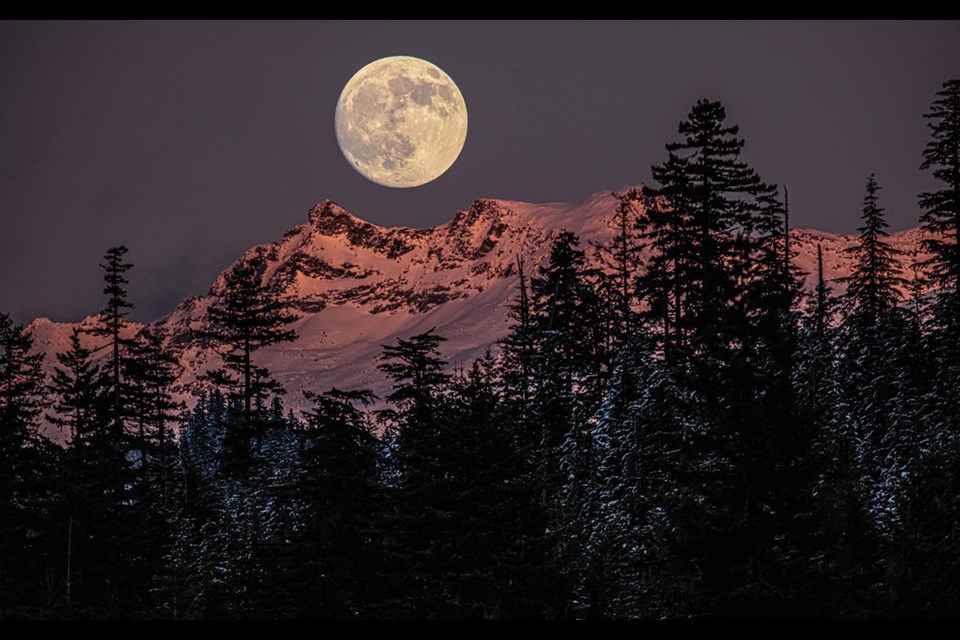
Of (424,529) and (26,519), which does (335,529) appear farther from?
(26,519)

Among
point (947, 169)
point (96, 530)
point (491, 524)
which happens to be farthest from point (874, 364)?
point (96, 530)

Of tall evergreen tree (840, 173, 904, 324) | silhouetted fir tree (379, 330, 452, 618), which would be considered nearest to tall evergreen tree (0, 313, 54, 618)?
silhouetted fir tree (379, 330, 452, 618)

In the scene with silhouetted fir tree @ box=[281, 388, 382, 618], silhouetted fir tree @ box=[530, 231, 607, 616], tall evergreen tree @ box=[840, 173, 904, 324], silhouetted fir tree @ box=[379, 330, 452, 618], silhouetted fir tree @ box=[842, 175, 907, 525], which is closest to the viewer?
silhouetted fir tree @ box=[379, 330, 452, 618]

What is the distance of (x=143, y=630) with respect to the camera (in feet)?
9.25

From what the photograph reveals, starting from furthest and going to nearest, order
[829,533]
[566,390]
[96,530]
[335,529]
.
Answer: [566,390] → [96,530] → [335,529] → [829,533]

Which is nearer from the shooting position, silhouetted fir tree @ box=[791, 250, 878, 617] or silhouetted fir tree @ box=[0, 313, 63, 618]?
silhouetted fir tree @ box=[791, 250, 878, 617]

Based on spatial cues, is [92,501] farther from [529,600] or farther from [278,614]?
[529,600]

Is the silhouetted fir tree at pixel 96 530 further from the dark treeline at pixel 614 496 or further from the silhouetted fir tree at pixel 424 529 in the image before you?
the silhouetted fir tree at pixel 424 529

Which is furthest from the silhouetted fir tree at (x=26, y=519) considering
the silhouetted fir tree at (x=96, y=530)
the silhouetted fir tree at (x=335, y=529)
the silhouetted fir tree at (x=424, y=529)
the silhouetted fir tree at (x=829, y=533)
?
the silhouetted fir tree at (x=829, y=533)

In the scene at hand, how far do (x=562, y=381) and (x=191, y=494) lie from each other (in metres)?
25.4

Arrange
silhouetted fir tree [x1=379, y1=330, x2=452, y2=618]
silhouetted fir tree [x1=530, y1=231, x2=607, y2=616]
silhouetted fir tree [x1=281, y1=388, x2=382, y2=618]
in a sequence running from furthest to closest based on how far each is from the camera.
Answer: silhouetted fir tree [x1=530, y1=231, x2=607, y2=616] < silhouetted fir tree [x1=281, y1=388, x2=382, y2=618] < silhouetted fir tree [x1=379, y1=330, x2=452, y2=618]

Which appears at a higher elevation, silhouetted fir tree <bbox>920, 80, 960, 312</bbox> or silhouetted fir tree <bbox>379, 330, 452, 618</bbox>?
silhouetted fir tree <bbox>920, 80, 960, 312</bbox>

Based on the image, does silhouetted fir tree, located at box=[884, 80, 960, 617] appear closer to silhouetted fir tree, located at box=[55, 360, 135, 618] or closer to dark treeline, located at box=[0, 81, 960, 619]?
dark treeline, located at box=[0, 81, 960, 619]

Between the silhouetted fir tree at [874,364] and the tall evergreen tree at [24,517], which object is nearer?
the tall evergreen tree at [24,517]
